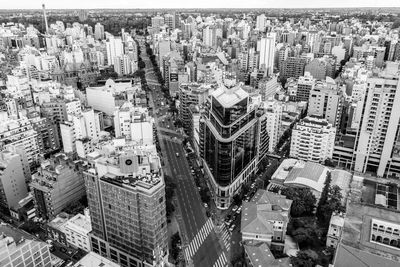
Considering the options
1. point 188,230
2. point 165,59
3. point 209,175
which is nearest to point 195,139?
point 209,175

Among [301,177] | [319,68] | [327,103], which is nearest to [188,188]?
[301,177]

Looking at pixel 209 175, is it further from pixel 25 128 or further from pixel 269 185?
pixel 25 128

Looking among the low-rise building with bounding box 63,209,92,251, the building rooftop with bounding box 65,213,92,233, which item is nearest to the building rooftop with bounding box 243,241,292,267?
the low-rise building with bounding box 63,209,92,251

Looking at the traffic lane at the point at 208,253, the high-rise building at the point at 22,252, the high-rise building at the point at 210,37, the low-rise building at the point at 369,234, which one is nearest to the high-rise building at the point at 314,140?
the low-rise building at the point at 369,234

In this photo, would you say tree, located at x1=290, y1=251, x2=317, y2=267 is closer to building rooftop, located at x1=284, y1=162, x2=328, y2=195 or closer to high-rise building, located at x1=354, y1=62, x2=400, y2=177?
building rooftop, located at x1=284, y1=162, x2=328, y2=195

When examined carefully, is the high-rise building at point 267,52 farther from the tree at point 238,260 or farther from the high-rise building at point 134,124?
the tree at point 238,260
